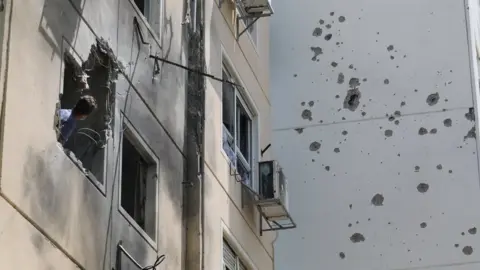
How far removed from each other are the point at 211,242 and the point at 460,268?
581 centimetres

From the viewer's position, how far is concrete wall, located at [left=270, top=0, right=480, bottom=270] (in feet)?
54.8

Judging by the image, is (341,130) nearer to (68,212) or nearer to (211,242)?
(211,242)

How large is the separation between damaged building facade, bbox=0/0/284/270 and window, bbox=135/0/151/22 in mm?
33

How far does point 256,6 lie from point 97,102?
618 cm

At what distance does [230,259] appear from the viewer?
13.2 meters

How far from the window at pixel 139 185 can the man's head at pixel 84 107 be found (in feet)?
5.53

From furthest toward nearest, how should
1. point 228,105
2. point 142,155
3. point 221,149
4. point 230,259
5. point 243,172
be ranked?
point 243,172 < point 228,105 < point 230,259 < point 221,149 < point 142,155

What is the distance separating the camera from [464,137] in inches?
671

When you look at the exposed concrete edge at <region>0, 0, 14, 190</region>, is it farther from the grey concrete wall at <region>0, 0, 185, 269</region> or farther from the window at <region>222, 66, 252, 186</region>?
the window at <region>222, 66, 252, 186</region>

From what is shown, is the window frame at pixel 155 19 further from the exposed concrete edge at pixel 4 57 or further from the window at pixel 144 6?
the exposed concrete edge at pixel 4 57

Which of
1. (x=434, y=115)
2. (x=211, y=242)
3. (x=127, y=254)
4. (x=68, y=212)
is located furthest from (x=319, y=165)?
(x=68, y=212)

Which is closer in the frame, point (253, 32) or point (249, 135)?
point (249, 135)

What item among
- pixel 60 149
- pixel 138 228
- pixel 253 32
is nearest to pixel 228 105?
pixel 253 32

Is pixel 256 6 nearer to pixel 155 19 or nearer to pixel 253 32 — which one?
pixel 253 32
